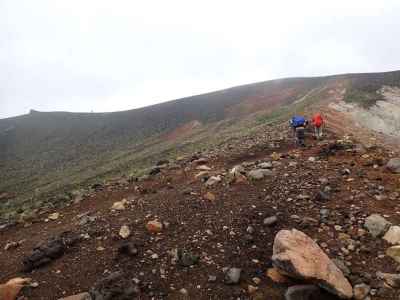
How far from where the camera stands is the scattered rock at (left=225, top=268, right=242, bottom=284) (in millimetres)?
5762

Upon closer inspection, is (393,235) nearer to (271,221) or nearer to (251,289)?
(271,221)

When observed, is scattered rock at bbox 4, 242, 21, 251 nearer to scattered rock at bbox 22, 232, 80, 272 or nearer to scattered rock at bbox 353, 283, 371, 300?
scattered rock at bbox 22, 232, 80, 272

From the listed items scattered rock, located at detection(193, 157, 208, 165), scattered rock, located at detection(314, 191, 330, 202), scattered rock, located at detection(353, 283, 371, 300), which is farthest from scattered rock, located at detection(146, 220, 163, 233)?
scattered rock, located at detection(193, 157, 208, 165)

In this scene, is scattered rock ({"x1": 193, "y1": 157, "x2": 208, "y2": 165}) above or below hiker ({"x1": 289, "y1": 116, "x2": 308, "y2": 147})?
below

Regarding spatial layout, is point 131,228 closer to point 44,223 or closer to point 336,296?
point 44,223

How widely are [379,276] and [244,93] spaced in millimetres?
45670

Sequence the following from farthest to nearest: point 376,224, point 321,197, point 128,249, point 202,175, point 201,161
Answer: point 201,161 → point 202,175 → point 321,197 → point 128,249 → point 376,224

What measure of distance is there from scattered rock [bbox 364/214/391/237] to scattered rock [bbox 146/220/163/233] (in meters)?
4.25

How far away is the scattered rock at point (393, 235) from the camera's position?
6.20m

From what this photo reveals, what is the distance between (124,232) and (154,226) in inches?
26.5

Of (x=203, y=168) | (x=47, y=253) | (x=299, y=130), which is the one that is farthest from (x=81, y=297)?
(x=299, y=130)

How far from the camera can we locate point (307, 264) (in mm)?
5445

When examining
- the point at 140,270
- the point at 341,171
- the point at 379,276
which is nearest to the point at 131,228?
the point at 140,270

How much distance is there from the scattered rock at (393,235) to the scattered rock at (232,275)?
9.30 ft
